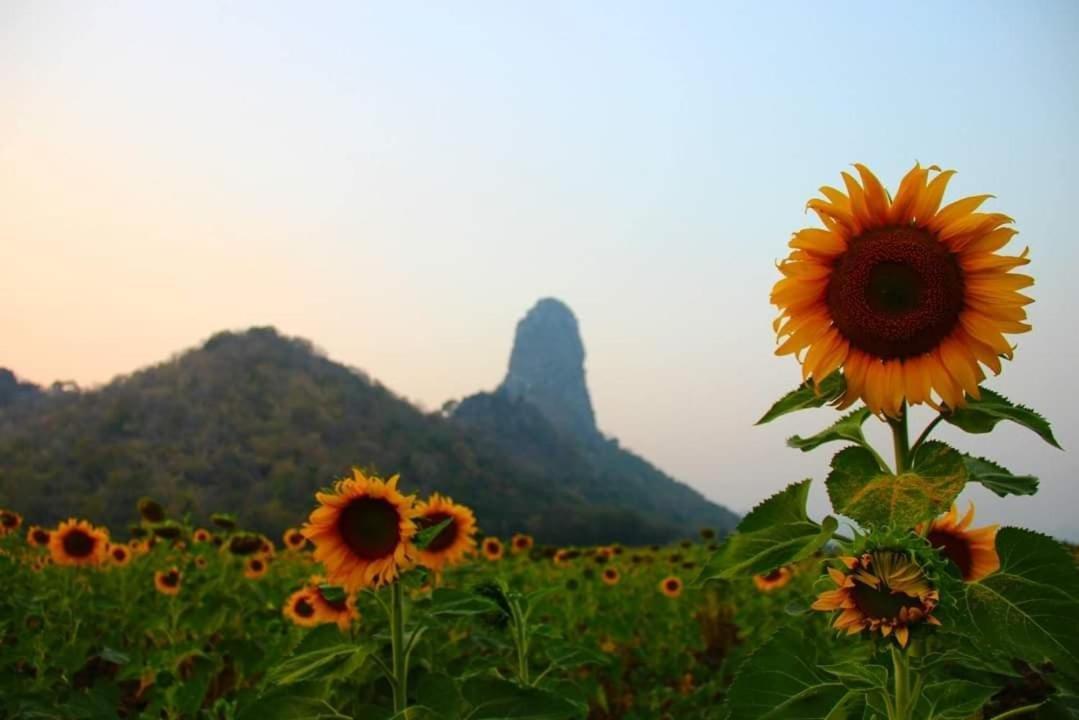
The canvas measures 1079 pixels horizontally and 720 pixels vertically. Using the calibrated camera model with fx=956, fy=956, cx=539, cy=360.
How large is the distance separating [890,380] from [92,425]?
64.8 metres

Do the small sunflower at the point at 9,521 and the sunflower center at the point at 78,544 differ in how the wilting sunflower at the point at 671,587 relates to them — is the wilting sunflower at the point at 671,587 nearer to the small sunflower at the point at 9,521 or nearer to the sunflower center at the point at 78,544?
the sunflower center at the point at 78,544

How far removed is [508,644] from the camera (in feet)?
11.6

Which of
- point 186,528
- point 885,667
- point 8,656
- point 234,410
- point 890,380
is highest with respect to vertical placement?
point 234,410

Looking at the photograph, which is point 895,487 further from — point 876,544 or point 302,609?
point 302,609

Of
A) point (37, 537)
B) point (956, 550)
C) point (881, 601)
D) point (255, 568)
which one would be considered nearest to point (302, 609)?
point (255, 568)

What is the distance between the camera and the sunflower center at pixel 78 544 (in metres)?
7.05

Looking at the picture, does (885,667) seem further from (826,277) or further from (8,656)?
(8,656)

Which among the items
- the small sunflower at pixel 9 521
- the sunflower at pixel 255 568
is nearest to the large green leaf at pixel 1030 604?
the sunflower at pixel 255 568

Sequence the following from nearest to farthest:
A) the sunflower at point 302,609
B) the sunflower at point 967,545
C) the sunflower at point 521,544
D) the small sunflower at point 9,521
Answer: the sunflower at point 967,545
the sunflower at point 302,609
the small sunflower at point 9,521
the sunflower at point 521,544

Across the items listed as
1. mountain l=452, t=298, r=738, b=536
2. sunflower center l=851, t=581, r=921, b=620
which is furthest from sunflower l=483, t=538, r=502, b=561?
mountain l=452, t=298, r=738, b=536

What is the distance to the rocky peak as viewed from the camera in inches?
5758

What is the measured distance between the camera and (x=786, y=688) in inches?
79.0

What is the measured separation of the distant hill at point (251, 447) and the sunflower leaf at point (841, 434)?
4054 centimetres

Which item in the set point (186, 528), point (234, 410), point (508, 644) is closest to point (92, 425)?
point (234, 410)
